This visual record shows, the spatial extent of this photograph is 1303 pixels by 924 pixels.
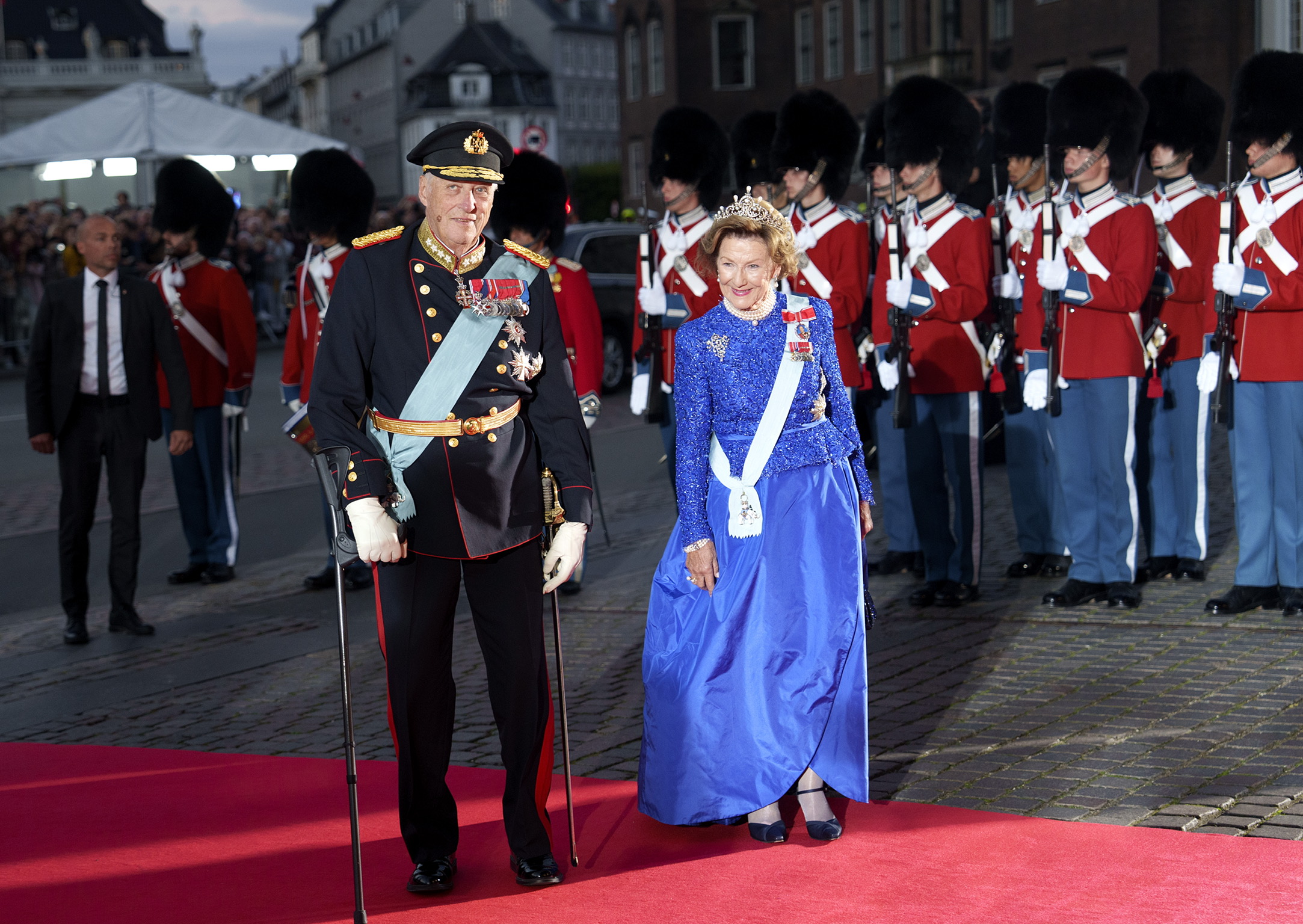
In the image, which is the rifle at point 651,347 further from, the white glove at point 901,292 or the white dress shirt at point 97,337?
the white dress shirt at point 97,337

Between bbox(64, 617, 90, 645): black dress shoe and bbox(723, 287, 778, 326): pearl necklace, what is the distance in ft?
14.0

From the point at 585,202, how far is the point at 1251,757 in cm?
7439

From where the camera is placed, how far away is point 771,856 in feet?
14.8

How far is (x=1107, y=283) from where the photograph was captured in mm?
7328

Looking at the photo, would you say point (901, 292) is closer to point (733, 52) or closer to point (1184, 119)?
point (1184, 119)

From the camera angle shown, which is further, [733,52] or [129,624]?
[733,52]

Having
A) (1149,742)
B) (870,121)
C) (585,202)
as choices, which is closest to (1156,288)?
(870,121)

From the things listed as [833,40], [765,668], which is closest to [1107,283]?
[765,668]

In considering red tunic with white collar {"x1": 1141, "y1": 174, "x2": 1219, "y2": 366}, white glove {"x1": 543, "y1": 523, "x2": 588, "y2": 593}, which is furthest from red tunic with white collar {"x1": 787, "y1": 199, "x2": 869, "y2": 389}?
white glove {"x1": 543, "y1": 523, "x2": 588, "y2": 593}

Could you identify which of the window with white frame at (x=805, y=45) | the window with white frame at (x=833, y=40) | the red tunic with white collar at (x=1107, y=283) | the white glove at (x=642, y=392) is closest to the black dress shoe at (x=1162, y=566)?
the red tunic with white collar at (x=1107, y=283)

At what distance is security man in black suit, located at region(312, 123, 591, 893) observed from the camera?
165 inches

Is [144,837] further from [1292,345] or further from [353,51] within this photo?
[353,51]

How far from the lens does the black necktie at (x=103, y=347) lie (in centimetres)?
773

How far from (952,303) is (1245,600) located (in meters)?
1.84
